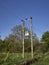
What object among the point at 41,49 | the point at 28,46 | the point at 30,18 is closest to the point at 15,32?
the point at 28,46

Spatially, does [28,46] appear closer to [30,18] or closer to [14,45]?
[14,45]

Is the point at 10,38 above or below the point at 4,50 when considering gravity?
above

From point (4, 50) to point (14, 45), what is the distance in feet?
7.72

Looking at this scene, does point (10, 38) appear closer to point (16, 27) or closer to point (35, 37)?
point (16, 27)

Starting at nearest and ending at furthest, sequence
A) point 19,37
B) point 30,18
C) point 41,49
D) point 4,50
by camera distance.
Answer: point 30,18
point 41,49
point 4,50
point 19,37

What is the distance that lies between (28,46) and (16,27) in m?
8.16

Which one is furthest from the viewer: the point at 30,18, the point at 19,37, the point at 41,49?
the point at 19,37

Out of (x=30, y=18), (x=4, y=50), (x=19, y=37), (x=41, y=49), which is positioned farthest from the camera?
(x=19, y=37)

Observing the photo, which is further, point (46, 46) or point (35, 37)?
point (35, 37)

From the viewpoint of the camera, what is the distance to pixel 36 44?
1603 inches

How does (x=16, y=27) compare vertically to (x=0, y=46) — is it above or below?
above

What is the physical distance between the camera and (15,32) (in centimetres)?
4588

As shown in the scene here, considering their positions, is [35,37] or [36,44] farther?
[35,37]

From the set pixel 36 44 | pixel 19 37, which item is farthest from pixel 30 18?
pixel 19 37
